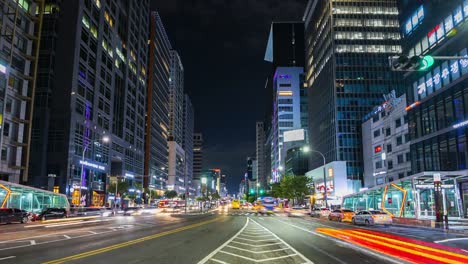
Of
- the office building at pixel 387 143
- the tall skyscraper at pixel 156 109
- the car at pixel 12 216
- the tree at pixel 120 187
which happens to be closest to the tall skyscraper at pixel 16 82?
the car at pixel 12 216

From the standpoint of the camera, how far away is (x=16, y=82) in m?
66.3

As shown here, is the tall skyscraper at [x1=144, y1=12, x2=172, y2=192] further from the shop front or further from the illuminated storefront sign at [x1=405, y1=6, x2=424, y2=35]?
the shop front

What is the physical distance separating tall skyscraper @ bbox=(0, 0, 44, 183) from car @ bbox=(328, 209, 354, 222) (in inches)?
1976

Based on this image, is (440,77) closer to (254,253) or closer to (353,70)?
(254,253)

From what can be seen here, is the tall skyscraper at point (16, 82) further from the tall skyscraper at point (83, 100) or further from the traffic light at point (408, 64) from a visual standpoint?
the traffic light at point (408, 64)

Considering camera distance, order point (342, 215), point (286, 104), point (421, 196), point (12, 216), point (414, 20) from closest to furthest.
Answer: point (12, 216) < point (342, 215) < point (421, 196) < point (414, 20) < point (286, 104)

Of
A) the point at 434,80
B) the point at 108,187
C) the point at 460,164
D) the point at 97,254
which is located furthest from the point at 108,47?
the point at 97,254

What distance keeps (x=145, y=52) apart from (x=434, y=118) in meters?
111

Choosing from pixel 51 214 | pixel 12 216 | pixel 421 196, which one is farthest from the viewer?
pixel 421 196

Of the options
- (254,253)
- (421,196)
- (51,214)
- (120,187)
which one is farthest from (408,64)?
(120,187)

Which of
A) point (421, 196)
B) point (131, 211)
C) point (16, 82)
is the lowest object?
point (131, 211)

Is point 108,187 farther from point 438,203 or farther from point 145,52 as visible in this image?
point 438,203

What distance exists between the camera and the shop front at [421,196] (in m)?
43.3

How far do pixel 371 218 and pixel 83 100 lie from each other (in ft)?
222
